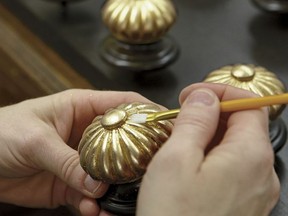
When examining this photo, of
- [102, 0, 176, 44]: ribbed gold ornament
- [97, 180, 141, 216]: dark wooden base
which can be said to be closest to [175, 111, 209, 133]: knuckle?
[97, 180, 141, 216]: dark wooden base

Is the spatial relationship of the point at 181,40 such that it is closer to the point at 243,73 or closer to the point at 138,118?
the point at 243,73

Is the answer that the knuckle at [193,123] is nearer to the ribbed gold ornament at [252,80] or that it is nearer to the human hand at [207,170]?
the human hand at [207,170]

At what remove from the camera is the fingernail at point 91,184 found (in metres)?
0.50

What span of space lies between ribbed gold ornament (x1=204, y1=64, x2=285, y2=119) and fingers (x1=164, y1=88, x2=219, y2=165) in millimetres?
169

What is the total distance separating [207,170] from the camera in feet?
1.27

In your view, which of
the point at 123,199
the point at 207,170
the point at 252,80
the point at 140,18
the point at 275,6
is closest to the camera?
the point at 207,170

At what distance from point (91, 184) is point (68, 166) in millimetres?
33

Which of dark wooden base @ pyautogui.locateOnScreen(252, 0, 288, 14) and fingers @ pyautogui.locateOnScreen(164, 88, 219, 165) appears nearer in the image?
fingers @ pyautogui.locateOnScreen(164, 88, 219, 165)

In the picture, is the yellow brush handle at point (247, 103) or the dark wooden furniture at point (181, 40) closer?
the yellow brush handle at point (247, 103)

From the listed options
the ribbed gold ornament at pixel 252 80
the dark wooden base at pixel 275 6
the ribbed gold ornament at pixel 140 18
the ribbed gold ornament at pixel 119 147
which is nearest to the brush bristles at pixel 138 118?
A: the ribbed gold ornament at pixel 119 147

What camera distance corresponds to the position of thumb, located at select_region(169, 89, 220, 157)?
1.31 feet

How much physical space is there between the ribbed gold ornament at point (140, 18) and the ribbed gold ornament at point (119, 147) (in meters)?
0.26

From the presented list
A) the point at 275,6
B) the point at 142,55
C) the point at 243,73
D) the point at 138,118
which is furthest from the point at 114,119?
the point at 275,6

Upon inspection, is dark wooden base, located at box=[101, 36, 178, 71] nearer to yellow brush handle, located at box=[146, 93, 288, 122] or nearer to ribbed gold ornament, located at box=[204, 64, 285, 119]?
ribbed gold ornament, located at box=[204, 64, 285, 119]
